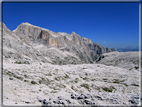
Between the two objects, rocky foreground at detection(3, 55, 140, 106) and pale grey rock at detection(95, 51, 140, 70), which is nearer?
rocky foreground at detection(3, 55, 140, 106)

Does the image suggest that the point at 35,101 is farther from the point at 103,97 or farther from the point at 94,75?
the point at 94,75

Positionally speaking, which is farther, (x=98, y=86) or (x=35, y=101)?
(x=98, y=86)

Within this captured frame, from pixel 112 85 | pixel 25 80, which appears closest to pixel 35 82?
pixel 25 80

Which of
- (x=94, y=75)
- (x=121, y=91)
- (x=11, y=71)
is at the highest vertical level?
(x=11, y=71)

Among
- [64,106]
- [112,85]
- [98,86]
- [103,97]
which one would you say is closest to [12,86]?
[64,106]

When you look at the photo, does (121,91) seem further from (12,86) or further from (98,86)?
(12,86)

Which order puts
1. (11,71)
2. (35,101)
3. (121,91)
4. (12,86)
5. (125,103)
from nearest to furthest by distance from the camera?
(125,103) → (35,101) → (12,86) → (11,71) → (121,91)

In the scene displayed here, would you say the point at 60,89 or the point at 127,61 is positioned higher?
the point at 127,61

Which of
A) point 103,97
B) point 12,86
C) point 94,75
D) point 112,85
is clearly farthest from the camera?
point 94,75

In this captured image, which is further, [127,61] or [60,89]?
[127,61]

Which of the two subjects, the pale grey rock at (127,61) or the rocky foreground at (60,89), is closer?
the rocky foreground at (60,89)

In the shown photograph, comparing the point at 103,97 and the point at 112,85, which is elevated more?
the point at 103,97
